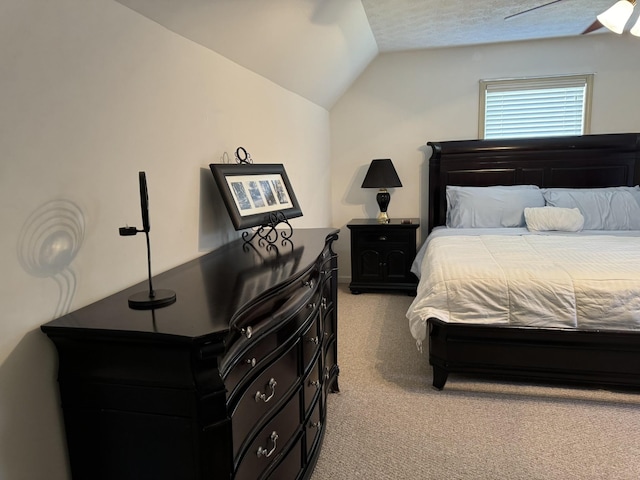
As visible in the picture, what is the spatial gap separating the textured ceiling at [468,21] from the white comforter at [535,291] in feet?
5.54

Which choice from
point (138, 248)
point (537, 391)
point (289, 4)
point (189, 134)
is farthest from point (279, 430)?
point (289, 4)

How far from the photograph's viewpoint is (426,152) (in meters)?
4.59

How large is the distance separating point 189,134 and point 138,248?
60 centimetres

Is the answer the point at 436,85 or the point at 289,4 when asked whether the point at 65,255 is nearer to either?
the point at 289,4

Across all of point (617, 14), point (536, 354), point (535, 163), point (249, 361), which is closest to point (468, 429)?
point (536, 354)

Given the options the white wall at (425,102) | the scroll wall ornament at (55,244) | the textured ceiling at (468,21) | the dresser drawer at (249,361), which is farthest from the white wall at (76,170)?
the white wall at (425,102)

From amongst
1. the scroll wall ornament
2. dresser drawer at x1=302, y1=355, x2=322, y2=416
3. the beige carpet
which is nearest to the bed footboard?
the beige carpet

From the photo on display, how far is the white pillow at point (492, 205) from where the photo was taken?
157 inches

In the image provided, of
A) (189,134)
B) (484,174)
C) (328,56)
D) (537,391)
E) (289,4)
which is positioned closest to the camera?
(189,134)

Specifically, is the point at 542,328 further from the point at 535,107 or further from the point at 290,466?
the point at 535,107

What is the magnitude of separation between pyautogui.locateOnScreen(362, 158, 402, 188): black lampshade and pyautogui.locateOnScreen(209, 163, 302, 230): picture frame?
2.04 m

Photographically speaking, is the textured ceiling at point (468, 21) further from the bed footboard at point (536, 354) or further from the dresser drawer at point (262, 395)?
the dresser drawer at point (262, 395)

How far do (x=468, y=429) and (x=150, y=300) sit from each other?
1746mm

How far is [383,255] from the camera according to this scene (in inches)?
174
